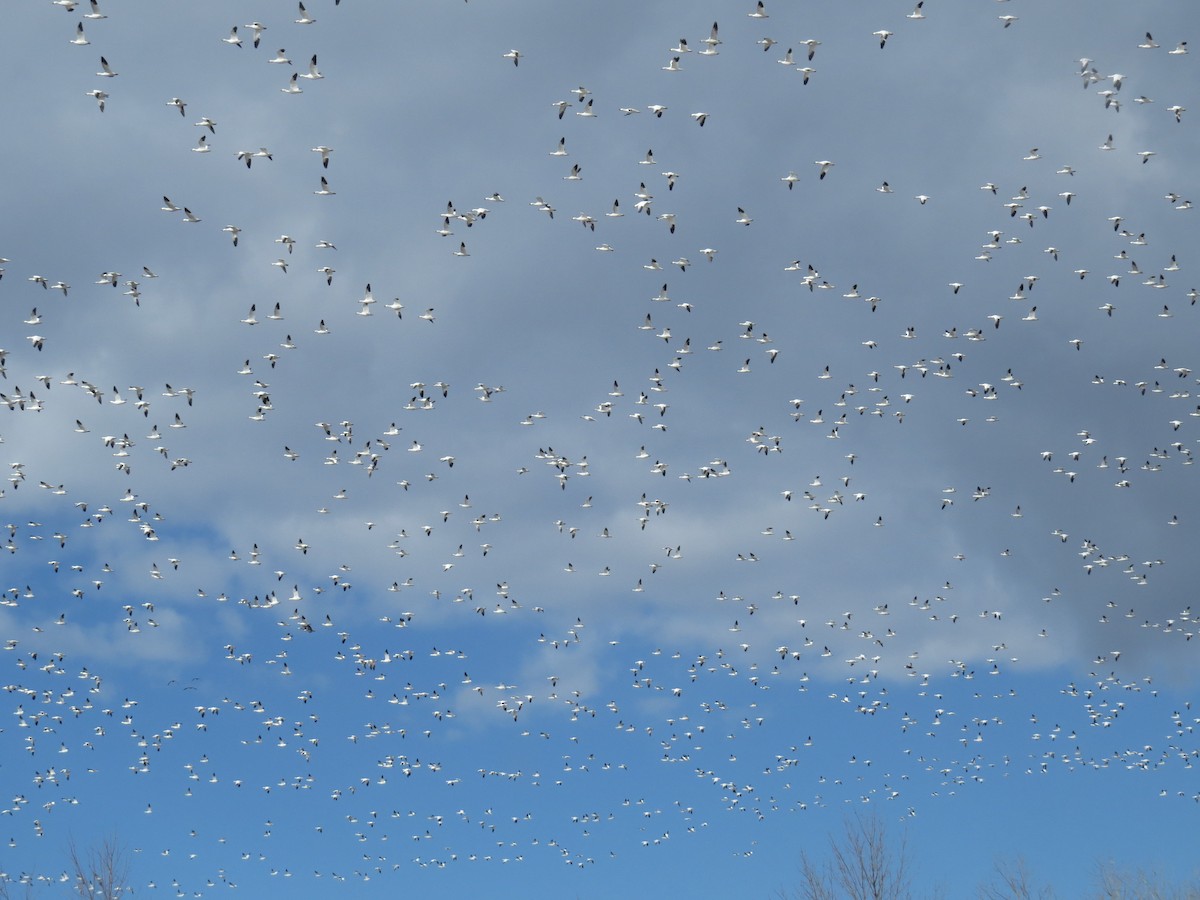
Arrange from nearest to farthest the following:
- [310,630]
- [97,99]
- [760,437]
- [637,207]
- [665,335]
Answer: [97,99], [637,207], [665,335], [760,437], [310,630]

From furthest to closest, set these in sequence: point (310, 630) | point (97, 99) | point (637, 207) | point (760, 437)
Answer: point (310, 630) → point (760, 437) → point (637, 207) → point (97, 99)

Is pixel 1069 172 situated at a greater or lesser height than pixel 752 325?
lesser

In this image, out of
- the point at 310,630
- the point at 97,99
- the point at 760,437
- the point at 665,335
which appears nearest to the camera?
the point at 97,99

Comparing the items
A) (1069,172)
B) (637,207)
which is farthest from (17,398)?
(1069,172)

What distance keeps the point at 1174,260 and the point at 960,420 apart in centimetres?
1408

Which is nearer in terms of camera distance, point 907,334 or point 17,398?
point 17,398

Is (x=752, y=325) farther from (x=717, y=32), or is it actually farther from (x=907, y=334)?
(x=717, y=32)

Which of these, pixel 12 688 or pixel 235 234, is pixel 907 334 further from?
pixel 12 688

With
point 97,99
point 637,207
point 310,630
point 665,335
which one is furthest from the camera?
point 310,630

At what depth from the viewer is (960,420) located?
8531 centimetres

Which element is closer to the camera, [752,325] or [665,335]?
[665,335]

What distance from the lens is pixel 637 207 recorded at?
230 ft

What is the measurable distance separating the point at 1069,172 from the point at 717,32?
755 inches

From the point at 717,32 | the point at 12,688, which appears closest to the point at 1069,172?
the point at 717,32
